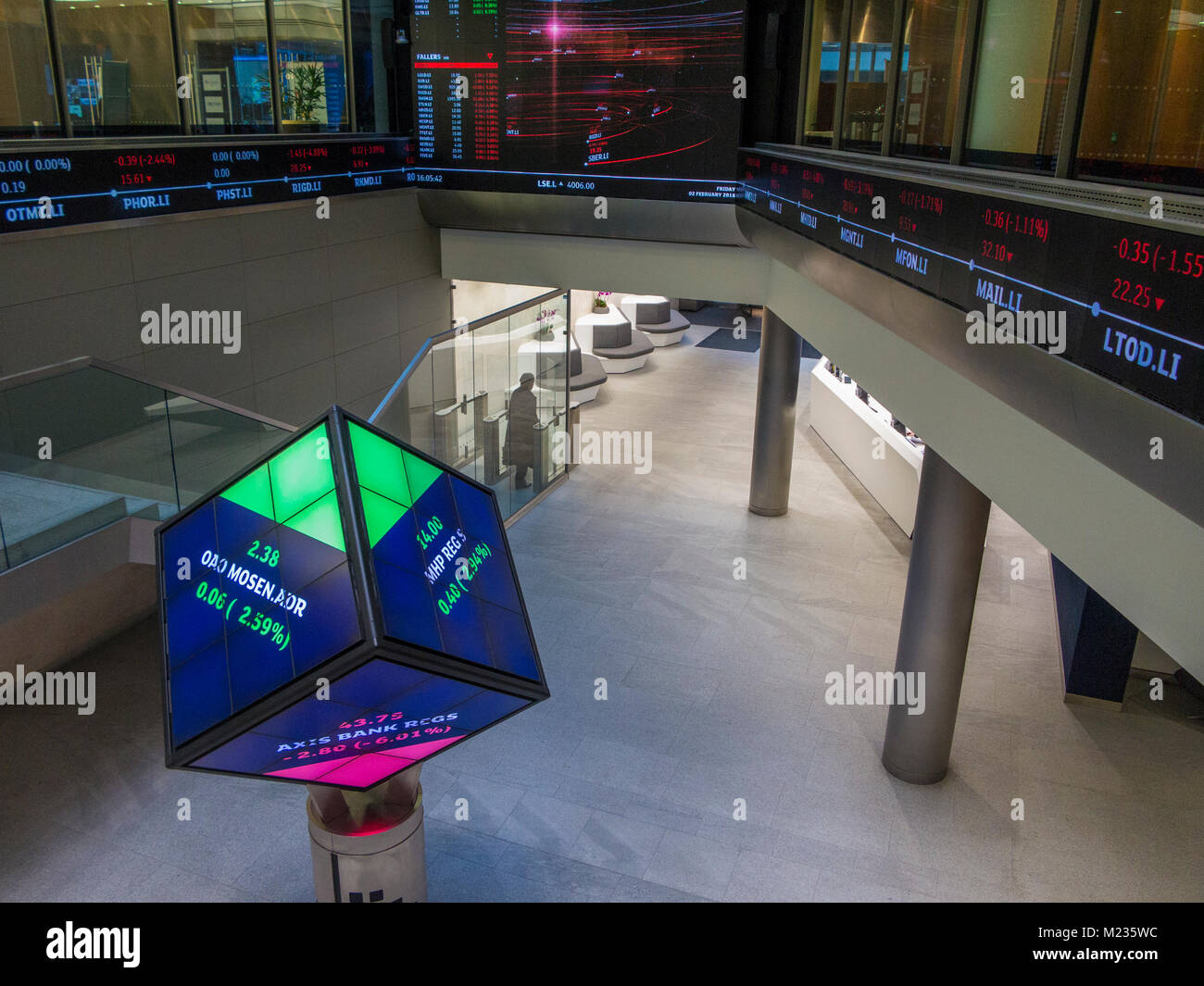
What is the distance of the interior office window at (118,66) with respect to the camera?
311 inches

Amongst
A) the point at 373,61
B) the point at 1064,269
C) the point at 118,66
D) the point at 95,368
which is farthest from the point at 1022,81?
the point at 373,61

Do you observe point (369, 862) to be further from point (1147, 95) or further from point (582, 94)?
point (582, 94)

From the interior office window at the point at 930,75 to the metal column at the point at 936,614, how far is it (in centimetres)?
202

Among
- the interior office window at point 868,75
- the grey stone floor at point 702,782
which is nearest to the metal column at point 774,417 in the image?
the grey stone floor at point 702,782

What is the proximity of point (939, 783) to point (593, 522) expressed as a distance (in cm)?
541

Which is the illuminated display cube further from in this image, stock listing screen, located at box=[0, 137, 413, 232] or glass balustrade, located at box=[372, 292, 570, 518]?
glass balustrade, located at box=[372, 292, 570, 518]

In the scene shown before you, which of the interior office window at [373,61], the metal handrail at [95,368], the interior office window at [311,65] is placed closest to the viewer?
the metal handrail at [95,368]

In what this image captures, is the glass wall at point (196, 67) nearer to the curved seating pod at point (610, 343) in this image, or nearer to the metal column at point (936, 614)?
the metal column at point (936, 614)

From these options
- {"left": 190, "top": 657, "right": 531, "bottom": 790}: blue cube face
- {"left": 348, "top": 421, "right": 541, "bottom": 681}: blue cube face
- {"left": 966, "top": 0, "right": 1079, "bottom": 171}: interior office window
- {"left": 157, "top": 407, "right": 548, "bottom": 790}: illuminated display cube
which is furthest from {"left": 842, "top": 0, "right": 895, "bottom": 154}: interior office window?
{"left": 190, "top": 657, "right": 531, "bottom": 790}: blue cube face

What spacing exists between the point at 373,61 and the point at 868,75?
21.5 feet

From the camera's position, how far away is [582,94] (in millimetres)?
10422

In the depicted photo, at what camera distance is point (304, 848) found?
20.4 feet
